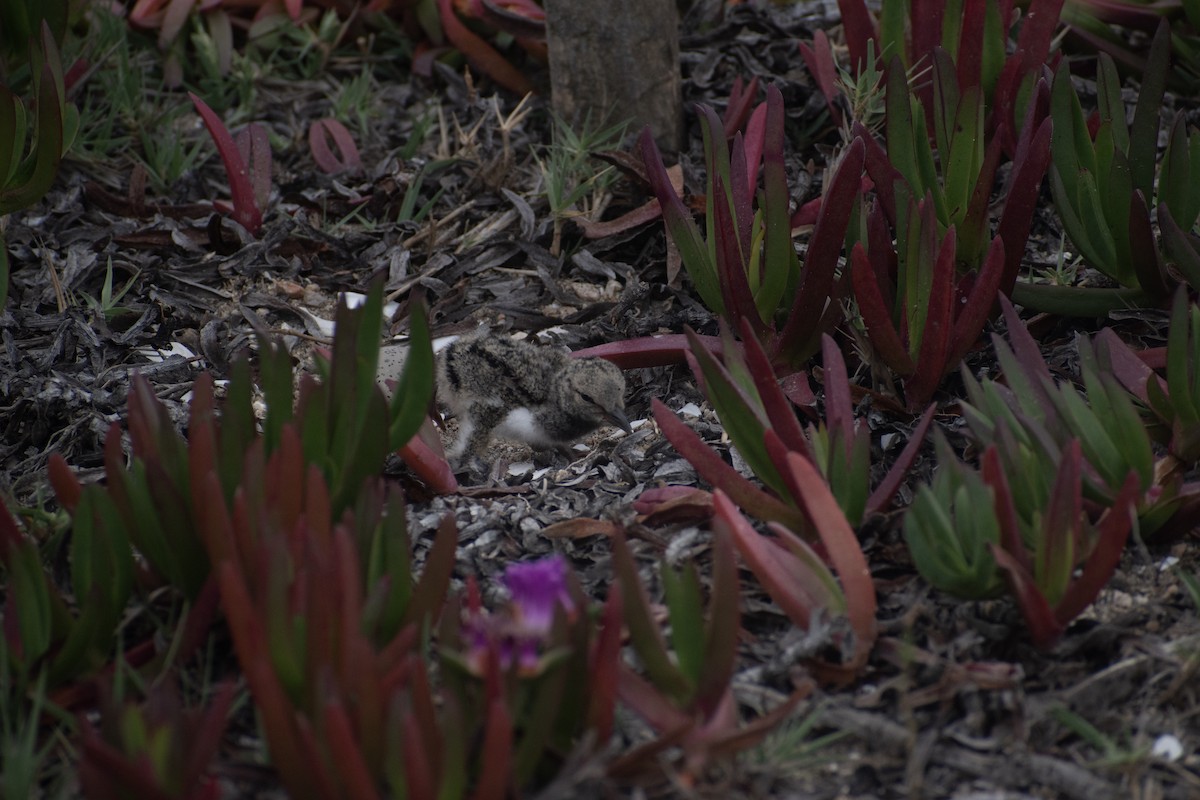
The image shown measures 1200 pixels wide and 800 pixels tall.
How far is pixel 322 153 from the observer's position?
5352 millimetres

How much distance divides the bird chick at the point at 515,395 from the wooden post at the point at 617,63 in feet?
4.51

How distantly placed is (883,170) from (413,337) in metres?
1.60

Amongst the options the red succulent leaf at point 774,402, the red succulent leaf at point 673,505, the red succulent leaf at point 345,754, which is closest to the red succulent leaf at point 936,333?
the red succulent leaf at point 774,402

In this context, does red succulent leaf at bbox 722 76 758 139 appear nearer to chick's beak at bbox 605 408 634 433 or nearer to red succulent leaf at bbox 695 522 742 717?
chick's beak at bbox 605 408 634 433

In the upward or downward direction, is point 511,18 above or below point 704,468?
above

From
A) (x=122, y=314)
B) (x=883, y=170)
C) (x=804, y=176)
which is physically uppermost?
(x=883, y=170)

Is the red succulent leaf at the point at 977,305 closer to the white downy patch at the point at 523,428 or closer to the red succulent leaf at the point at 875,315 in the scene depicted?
the red succulent leaf at the point at 875,315

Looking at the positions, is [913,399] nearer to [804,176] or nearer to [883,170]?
[883,170]

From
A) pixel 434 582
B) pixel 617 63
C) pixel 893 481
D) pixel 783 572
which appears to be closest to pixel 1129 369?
pixel 893 481

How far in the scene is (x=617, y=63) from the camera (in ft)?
16.5

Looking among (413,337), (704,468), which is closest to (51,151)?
(413,337)

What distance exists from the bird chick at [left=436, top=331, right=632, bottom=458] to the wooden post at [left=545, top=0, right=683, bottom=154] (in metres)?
1.38

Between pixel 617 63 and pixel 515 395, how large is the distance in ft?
5.53

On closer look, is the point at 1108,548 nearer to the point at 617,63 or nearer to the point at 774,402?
the point at 774,402
